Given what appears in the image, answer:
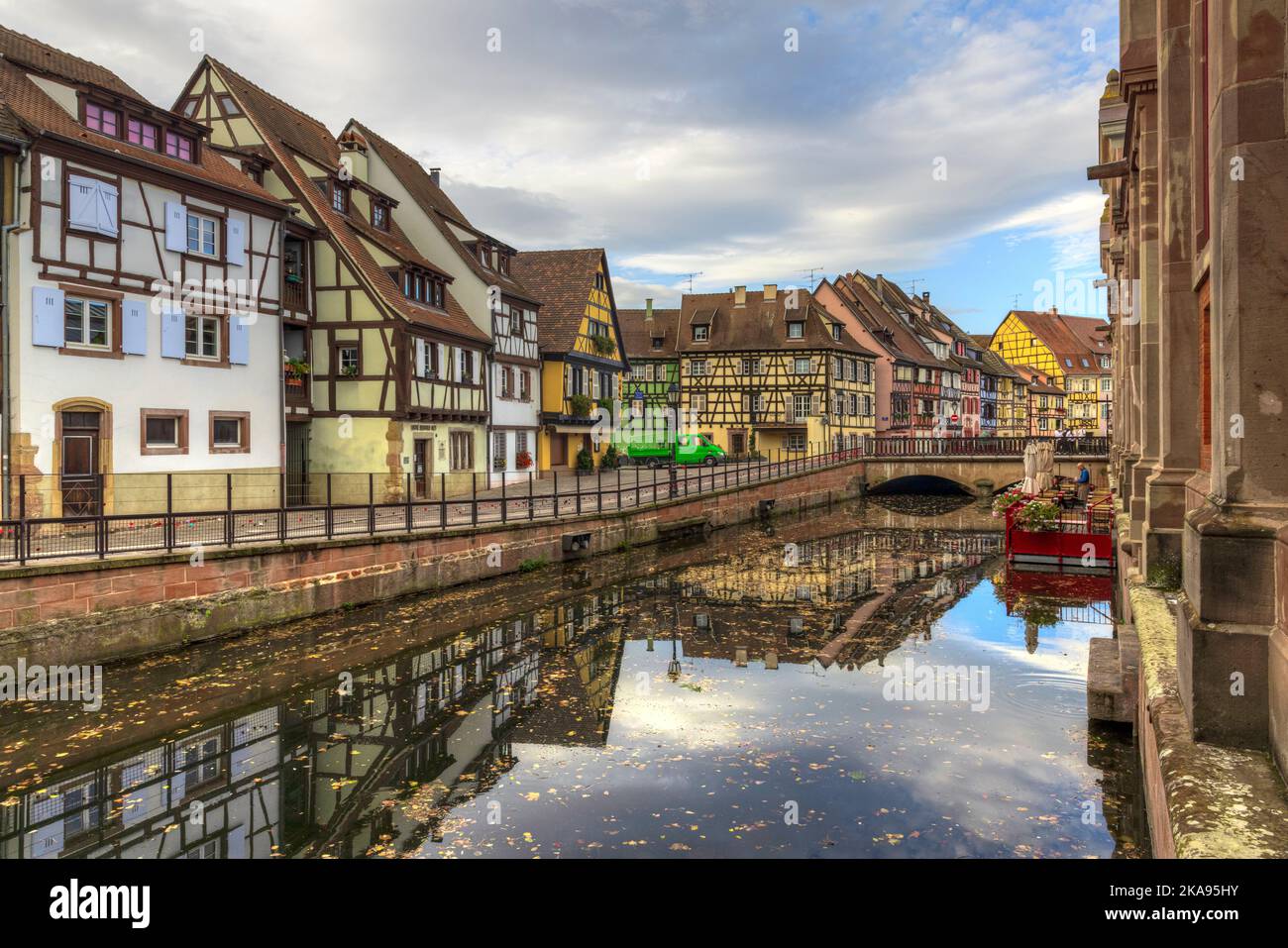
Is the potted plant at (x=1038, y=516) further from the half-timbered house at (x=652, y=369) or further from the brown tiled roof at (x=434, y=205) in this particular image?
the half-timbered house at (x=652, y=369)

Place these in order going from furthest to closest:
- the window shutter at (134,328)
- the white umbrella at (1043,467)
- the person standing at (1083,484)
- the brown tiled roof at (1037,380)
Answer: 1. the brown tiled roof at (1037,380)
2. the person standing at (1083,484)
3. the white umbrella at (1043,467)
4. the window shutter at (134,328)

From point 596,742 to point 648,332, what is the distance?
168 feet

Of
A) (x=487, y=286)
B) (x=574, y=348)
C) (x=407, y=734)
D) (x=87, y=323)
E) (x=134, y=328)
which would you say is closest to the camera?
(x=407, y=734)

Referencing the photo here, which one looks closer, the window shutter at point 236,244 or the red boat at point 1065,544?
the red boat at point 1065,544

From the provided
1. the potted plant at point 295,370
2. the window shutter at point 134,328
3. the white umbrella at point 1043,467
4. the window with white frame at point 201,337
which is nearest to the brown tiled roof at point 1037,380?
the white umbrella at point 1043,467

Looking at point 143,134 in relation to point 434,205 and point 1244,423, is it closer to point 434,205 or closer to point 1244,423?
point 434,205

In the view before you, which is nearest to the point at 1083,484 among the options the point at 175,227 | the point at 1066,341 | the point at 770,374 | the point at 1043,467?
the point at 1043,467

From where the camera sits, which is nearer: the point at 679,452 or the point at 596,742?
the point at 596,742

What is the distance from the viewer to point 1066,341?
90.5 metres

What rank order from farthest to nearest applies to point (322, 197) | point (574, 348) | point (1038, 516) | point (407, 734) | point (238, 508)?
1. point (574, 348)
2. point (322, 197)
3. point (1038, 516)
4. point (238, 508)
5. point (407, 734)

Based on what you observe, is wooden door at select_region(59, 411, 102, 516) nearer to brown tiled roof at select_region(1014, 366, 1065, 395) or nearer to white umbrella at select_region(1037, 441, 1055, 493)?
white umbrella at select_region(1037, 441, 1055, 493)

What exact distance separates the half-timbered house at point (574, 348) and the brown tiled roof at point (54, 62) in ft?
62.5

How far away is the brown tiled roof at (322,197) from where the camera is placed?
86.6 ft
